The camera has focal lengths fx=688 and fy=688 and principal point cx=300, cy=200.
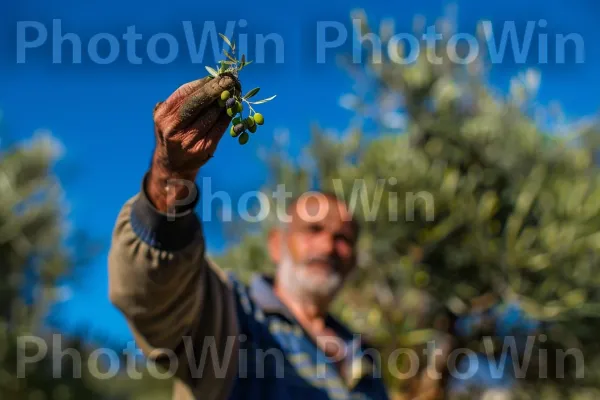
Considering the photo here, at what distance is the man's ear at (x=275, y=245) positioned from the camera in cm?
428

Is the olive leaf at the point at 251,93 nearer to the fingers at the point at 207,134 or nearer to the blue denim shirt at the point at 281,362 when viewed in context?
the fingers at the point at 207,134

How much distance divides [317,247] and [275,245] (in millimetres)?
373

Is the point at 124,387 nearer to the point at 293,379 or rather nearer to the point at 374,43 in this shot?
the point at 374,43

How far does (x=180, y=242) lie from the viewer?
2.42 metres

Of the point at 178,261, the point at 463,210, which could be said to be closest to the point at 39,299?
the point at 463,210

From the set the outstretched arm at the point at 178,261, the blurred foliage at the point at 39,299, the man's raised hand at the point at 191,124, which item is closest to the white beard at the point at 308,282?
the outstretched arm at the point at 178,261

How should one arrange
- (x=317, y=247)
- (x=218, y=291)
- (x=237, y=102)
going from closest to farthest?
(x=237, y=102) → (x=218, y=291) → (x=317, y=247)

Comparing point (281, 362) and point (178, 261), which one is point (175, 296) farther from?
point (281, 362)

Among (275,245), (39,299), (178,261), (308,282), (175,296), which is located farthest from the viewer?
(39,299)

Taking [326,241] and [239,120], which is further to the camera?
[326,241]

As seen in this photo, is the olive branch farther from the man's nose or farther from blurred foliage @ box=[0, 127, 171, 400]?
blurred foliage @ box=[0, 127, 171, 400]

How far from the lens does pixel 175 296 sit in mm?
2568

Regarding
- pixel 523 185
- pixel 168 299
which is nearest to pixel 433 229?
pixel 523 185

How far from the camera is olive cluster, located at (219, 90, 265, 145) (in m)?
1.73
